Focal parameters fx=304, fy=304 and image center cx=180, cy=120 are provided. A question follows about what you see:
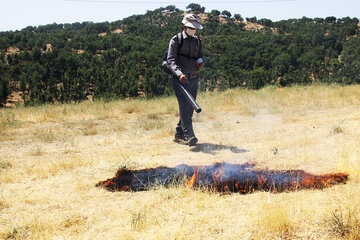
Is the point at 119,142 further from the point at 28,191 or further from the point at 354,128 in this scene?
the point at 354,128

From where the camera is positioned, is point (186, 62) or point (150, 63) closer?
point (186, 62)

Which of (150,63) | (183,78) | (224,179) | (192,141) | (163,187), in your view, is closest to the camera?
(163,187)

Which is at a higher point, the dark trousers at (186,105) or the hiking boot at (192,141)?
the dark trousers at (186,105)

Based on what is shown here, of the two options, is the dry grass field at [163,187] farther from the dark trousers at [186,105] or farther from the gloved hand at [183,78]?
the gloved hand at [183,78]

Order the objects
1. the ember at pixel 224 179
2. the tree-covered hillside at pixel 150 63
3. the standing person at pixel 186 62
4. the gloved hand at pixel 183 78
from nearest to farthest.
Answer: the ember at pixel 224 179 → the gloved hand at pixel 183 78 → the standing person at pixel 186 62 → the tree-covered hillside at pixel 150 63

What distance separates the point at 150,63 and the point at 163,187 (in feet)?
288

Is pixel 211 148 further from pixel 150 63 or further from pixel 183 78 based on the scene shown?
pixel 150 63

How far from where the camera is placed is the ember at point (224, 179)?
12.3ft

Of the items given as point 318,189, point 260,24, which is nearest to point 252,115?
point 318,189

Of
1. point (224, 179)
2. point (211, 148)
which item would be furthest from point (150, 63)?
point (224, 179)

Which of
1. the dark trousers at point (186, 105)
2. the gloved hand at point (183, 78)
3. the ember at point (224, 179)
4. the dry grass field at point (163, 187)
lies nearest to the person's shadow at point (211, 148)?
the dry grass field at point (163, 187)

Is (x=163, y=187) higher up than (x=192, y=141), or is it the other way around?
(x=192, y=141)

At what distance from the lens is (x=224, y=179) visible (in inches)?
160

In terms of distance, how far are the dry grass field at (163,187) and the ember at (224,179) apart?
7.3 inches
